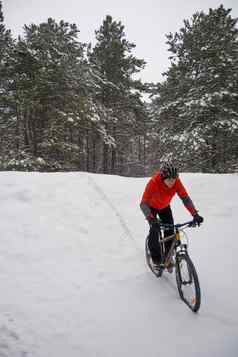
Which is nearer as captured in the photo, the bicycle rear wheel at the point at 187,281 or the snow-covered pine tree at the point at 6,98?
the bicycle rear wheel at the point at 187,281

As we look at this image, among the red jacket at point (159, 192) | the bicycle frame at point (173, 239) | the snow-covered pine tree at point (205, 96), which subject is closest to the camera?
the bicycle frame at point (173, 239)

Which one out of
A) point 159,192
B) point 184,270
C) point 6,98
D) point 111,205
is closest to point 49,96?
point 6,98

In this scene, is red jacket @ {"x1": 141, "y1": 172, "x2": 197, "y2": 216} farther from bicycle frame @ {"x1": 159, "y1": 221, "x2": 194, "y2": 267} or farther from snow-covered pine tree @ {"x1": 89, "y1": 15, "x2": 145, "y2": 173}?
snow-covered pine tree @ {"x1": 89, "y1": 15, "x2": 145, "y2": 173}

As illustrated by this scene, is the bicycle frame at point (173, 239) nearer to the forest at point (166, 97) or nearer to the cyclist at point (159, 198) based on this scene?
the cyclist at point (159, 198)

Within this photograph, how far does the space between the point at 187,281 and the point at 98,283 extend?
1.63m

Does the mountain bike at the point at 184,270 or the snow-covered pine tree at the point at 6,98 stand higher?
the snow-covered pine tree at the point at 6,98

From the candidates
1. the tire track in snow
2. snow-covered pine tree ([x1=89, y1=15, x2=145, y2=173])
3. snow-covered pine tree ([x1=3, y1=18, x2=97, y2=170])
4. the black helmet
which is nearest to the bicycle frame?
the black helmet

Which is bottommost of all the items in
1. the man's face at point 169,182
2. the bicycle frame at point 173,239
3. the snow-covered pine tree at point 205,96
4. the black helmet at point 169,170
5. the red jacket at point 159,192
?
the bicycle frame at point 173,239

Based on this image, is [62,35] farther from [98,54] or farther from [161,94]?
[161,94]

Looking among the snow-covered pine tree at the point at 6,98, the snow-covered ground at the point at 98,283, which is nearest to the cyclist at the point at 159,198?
the snow-covered ground at the point at 98,283

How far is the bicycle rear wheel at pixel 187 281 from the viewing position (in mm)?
3762

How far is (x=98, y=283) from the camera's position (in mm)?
4609

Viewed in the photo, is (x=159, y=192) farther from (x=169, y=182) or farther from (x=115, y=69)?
(x=115, y=69)

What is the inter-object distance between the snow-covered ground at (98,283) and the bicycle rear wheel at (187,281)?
139mm
